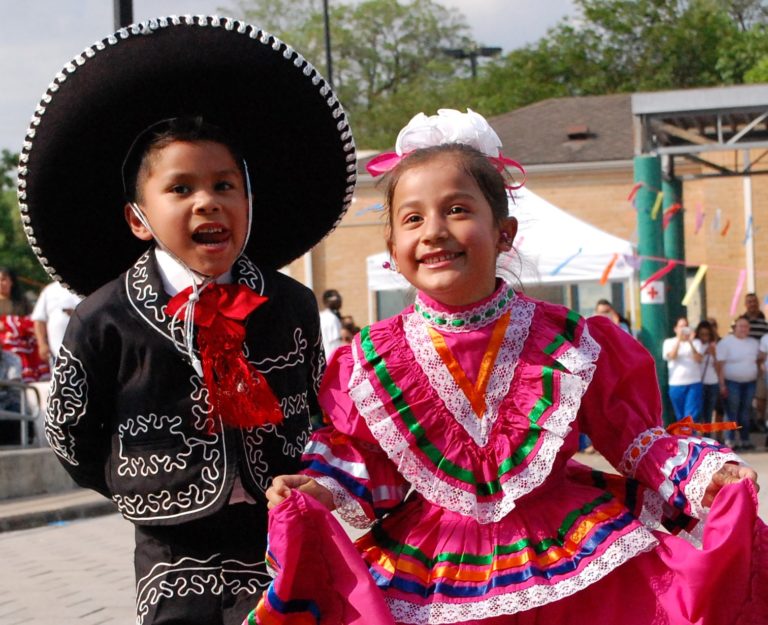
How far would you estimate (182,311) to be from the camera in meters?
3.47

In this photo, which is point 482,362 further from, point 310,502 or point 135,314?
point 135,314

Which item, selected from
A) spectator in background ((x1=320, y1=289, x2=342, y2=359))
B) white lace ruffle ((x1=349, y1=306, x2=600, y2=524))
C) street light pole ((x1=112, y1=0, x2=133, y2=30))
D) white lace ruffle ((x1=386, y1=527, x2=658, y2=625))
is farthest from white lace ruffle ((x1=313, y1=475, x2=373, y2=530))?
spectator in background ((x1=320, y1=289, x2=342, y2=359))

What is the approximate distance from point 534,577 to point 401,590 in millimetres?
322

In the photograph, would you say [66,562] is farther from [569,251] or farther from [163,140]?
[569,251]

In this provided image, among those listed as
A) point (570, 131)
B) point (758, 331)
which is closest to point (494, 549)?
point (758, 331)

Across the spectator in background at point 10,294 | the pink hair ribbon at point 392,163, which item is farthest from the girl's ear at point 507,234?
the spectator in background at point 10,294

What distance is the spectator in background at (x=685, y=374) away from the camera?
16000 mm

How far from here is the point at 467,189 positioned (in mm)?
3537

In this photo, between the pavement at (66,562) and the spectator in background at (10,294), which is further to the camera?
the spectator in background at (10,294)

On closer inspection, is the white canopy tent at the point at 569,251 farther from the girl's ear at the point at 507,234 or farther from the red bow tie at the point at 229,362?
the red bow tie at the point at 229,362

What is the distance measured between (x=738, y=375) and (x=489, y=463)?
44.5 ft

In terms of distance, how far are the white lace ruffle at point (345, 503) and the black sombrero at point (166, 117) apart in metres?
0.90

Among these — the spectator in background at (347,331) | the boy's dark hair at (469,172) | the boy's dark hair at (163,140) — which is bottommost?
the spectator in background at (347,331)

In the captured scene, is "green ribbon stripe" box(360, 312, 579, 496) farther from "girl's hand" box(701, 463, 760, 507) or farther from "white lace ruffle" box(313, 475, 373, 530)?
"girl's hand" box(701, 463, 760, 507)
